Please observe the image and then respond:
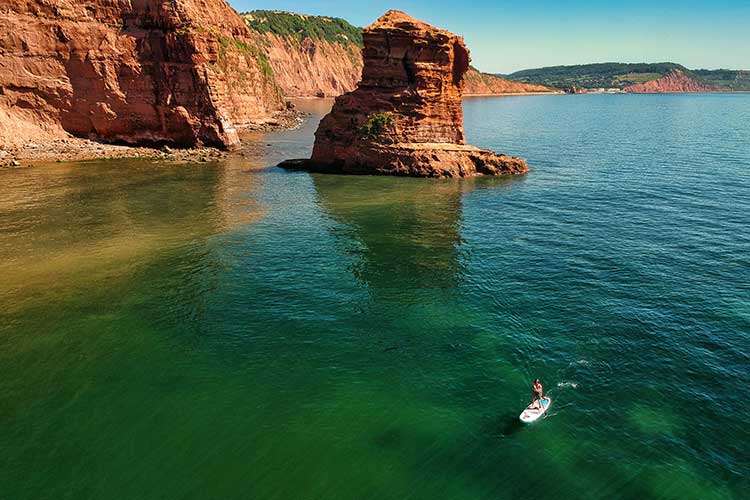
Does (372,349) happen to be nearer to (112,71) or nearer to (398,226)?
(398,226)

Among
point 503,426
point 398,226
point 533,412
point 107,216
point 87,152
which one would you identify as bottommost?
point 503,426

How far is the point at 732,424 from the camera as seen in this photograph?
23750mm

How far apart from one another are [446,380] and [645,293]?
1962 cm

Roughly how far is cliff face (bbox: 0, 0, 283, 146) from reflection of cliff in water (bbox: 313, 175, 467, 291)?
109ft

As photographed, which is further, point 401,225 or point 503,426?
point 401,225

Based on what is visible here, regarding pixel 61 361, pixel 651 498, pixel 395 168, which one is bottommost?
pixel 651 498

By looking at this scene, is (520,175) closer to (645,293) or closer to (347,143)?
(347,143)

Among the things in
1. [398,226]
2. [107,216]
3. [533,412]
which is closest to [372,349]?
[533,412]

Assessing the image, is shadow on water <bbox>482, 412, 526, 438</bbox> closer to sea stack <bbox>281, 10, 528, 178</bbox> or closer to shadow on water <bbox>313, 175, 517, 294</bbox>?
shadow on water <bbox>313, 175, 517, 294</bbox>

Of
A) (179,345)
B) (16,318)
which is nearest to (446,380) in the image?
(179,345)

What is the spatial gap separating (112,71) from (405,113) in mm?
54728

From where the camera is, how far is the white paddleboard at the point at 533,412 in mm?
23516

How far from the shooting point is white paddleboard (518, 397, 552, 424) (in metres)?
23.5

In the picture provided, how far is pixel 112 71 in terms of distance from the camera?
88188 mm
